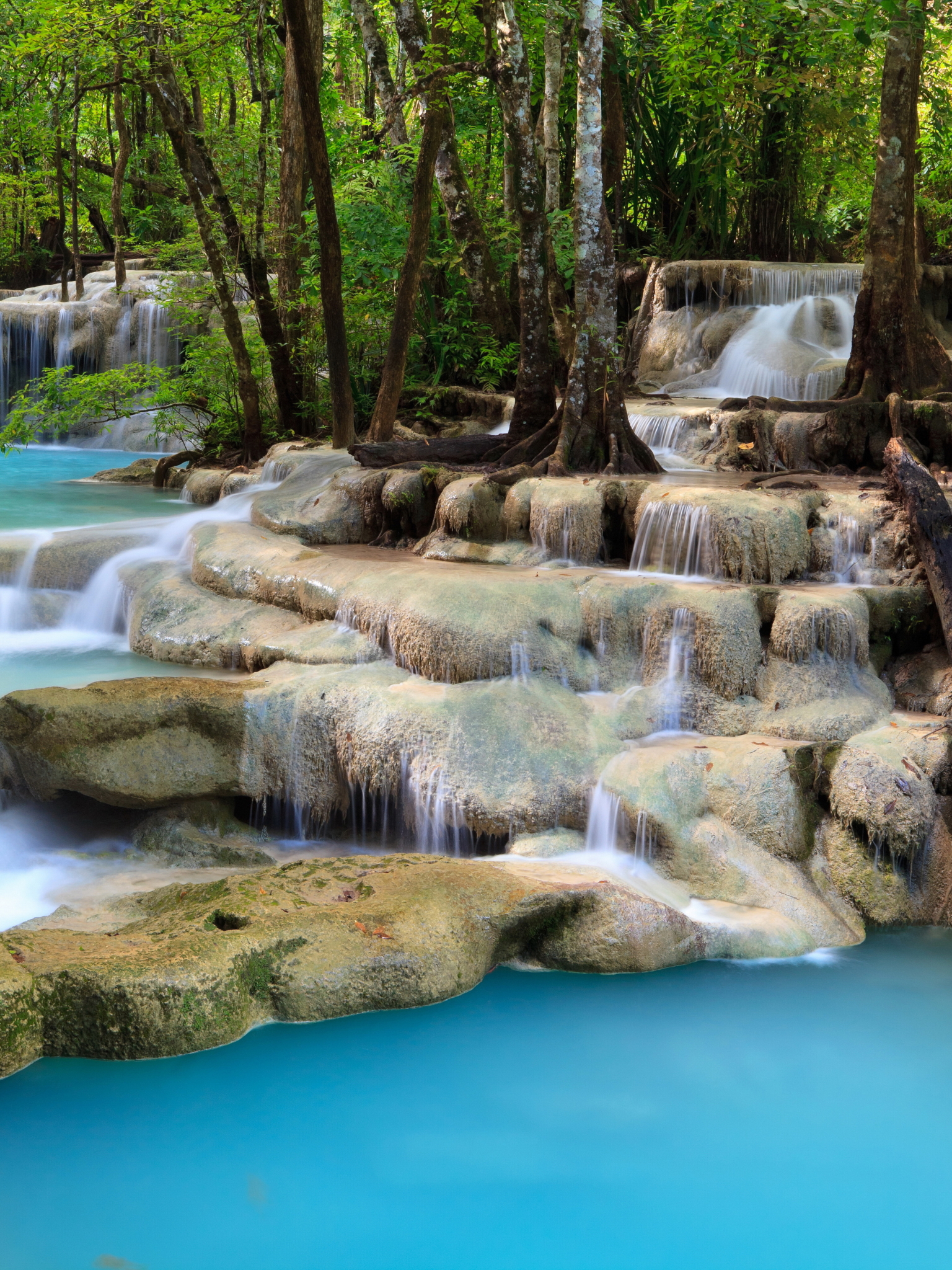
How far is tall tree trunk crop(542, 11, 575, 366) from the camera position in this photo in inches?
415

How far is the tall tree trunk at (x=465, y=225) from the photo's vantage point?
11125mm

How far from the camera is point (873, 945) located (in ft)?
16.8

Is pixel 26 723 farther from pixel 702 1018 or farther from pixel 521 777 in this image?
pixel 702 1018

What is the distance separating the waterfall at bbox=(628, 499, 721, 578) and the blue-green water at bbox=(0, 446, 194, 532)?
5.33 m

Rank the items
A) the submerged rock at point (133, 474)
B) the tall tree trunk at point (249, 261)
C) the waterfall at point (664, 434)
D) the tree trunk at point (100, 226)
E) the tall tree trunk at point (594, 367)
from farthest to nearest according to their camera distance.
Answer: the tree trunk at point (100, 226)
the submerged rock at point (133, 474)
the tall tree trunk at point (249, 261)
the waterfall at point (664, 434)
the tall tree trunk at point (594, 367)

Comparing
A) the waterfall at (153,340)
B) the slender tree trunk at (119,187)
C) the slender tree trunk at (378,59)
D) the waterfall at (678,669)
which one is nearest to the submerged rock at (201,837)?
the waterfall at (678,669)

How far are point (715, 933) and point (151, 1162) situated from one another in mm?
2523

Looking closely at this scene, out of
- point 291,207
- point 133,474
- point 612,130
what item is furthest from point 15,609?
point 612,130

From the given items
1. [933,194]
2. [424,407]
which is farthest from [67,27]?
[933,194]

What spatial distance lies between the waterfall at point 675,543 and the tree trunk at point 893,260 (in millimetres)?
3032

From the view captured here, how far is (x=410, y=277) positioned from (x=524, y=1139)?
8.38m

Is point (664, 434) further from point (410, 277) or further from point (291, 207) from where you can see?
point (291, 207)

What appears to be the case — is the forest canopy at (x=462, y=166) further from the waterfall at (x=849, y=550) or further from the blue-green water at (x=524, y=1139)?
the blue-green water at (x=524, y=1139)

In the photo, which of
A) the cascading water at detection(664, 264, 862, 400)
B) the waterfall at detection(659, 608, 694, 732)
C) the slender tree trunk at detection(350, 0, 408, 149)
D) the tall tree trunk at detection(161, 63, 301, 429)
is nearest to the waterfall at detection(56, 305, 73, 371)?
the tall tree trunk at detection(161, 63, 301, 429)
